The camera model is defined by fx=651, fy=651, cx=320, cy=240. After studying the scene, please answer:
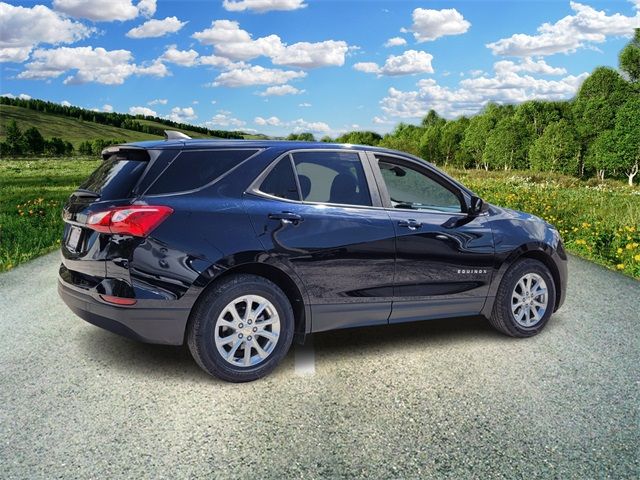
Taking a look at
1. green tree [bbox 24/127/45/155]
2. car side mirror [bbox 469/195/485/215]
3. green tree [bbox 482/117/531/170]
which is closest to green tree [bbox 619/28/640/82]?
green tree [bbox 482/117/531/170]

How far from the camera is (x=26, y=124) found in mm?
119625

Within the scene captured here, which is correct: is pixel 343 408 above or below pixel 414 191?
below

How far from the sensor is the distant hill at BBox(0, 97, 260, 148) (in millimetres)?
112938

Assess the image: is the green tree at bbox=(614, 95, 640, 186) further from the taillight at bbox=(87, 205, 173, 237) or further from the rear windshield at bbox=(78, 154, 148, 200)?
the taillight at bbox=(87, 205, 173, 237)

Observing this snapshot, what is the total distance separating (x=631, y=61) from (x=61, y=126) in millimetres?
100880

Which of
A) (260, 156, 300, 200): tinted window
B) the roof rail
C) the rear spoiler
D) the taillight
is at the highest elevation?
the roof rail

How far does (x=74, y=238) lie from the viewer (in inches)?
187

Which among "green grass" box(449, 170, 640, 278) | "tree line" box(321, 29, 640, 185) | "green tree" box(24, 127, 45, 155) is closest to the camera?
"green grass" box(449, 170, 640, 278)

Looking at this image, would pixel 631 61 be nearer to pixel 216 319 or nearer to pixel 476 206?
pixel 476 206

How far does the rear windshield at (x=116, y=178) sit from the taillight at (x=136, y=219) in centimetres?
15

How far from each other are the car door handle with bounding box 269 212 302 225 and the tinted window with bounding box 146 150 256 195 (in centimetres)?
46

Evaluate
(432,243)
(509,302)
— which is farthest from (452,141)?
(432,243)

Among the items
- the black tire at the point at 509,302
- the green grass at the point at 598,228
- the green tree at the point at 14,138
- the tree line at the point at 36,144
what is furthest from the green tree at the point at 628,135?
the green tree at the point at 14,138

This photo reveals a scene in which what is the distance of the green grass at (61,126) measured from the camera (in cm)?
11369
